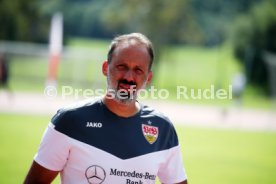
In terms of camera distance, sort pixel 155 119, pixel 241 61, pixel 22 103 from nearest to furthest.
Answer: pixel 155 119 < pixel 22 103 < pixel 241 61

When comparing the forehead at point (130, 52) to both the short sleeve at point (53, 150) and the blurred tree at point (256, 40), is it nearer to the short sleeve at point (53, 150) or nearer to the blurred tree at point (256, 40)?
the short sleeve at point (53, 150)

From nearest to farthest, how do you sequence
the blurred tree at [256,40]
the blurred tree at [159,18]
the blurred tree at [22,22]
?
1. the blurred tree at [256,40]
2. the blurred tree at [159,18]
3. the blurred tree at [22,22]

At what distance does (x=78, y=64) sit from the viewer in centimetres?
3809

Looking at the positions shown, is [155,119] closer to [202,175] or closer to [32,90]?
[202,175]

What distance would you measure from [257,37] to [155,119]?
36.5 m

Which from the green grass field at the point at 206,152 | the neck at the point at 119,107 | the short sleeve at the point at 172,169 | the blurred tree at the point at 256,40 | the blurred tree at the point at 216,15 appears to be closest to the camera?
the neck at the point at 119,107

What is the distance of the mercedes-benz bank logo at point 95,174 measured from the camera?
2.56 meters

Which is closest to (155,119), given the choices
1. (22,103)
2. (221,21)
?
(22,103)

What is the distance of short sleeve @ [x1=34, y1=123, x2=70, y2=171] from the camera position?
2.54 metres

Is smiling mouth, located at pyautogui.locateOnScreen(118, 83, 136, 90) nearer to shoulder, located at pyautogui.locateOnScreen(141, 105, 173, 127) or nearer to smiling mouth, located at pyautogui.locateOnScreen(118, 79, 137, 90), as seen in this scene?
smiling mouth, located at pyautogui.locateOnScreen(118, 79, 137, 90)

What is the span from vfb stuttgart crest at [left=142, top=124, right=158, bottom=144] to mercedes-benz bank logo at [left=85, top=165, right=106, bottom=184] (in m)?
0.29

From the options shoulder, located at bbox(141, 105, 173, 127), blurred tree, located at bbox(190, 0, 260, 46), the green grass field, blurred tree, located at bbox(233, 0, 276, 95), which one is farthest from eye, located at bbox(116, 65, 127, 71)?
blurred tree, located at bbox(190, 0, 260, 46)

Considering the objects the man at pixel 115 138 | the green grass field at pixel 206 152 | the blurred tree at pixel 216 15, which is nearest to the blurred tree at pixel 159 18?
the blurred tree at pixel 216 15

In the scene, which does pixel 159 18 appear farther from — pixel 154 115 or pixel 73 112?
pixel 73 112
